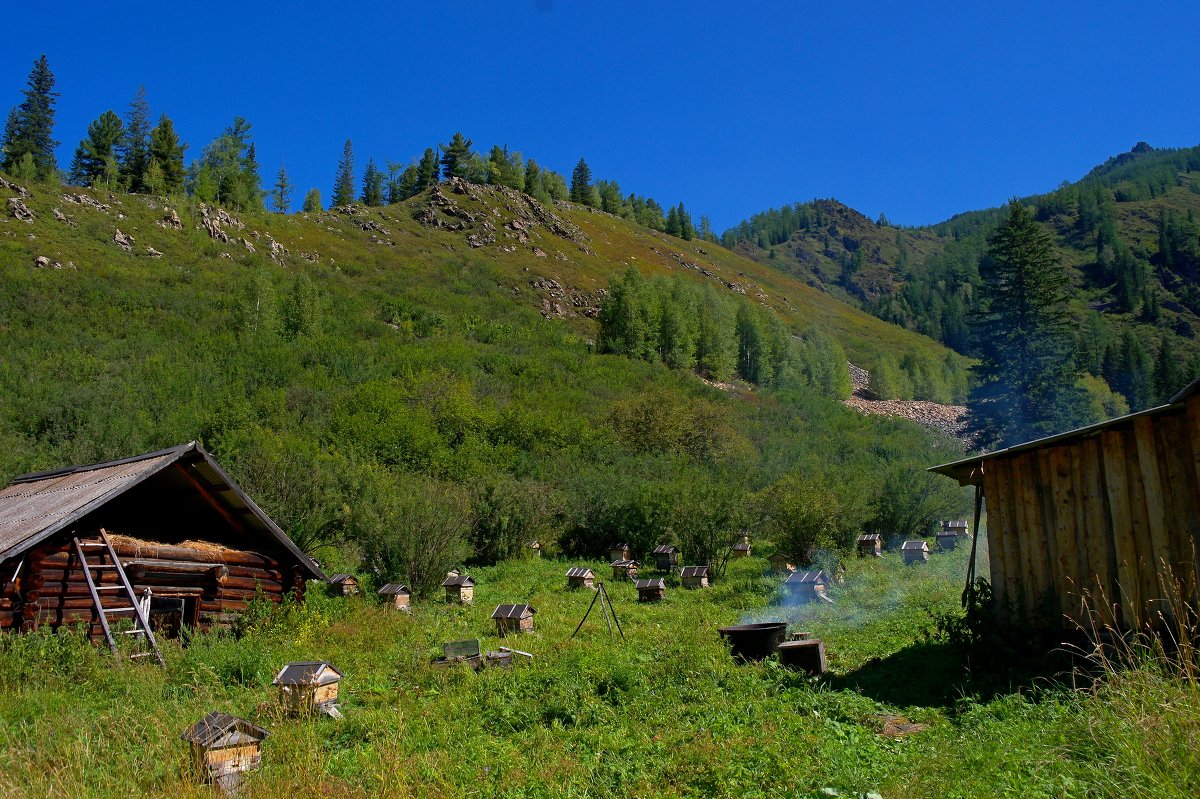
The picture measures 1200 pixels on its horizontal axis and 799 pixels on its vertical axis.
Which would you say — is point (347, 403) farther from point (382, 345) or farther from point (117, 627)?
point (117, 627)

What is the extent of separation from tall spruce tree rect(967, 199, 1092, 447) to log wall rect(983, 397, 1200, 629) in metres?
29.5

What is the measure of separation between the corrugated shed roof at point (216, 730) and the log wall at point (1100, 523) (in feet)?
24.8

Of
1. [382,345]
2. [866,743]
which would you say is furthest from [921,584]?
[382,345]

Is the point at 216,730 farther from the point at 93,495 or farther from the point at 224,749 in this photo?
the point at 93,495

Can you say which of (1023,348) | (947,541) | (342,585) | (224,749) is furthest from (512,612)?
(1023,348)

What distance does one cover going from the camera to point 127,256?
5366 centimetres

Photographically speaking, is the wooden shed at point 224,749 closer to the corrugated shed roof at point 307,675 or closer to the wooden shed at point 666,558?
the corrugated shed roof at point 307,675

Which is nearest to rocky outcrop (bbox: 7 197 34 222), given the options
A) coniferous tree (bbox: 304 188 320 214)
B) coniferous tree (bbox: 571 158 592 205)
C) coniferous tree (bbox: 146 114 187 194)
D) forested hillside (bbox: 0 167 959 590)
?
forested hillside (bbox: 0 167 959 590)

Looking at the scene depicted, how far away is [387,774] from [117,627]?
747 centimetres

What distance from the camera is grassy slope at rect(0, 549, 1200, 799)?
17.4ft

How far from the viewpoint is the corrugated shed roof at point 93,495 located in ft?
34.3

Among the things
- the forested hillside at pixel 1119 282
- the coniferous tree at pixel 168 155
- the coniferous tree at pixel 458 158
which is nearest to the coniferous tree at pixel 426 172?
the coniferous tree at pixel 458 158

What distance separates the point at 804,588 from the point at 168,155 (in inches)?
3174

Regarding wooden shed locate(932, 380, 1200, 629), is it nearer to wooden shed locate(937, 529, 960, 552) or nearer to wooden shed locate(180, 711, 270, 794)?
wooden shed locate(180, 711, 270, 794)
